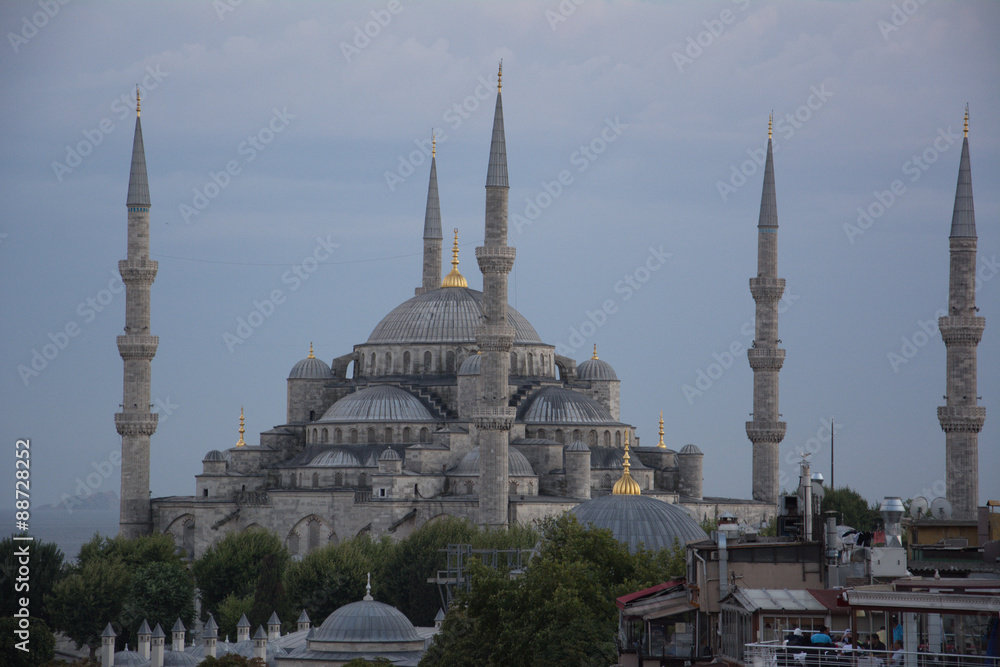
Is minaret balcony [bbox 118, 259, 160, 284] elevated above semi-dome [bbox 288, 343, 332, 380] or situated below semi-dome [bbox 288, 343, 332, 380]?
above

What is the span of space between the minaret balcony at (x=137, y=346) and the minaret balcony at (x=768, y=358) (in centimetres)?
2139

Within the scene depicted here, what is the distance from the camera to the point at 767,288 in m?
63.7

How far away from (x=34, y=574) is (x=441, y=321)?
20342mm

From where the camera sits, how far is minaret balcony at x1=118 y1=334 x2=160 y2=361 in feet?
207

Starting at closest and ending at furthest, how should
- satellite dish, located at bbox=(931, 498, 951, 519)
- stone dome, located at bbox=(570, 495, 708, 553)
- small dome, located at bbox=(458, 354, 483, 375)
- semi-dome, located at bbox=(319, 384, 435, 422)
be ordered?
satellite dish, located at bbox=(931, 498, 951, 519) → stone dome, located at bbox=(570, 495, 708, 553) → small dome, located at bbox=(458, 354, 483, 375) → semi-dome, located at bbox=(319, 384, 435, 422)

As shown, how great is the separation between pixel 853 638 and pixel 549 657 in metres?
12.0

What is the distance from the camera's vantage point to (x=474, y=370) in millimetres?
65312

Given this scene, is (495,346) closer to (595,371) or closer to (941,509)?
(595,371)

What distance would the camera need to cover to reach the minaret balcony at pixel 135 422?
62.9 metres

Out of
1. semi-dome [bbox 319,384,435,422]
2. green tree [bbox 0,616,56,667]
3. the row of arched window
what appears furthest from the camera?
semi-dome [bbox 319,384,435,422]

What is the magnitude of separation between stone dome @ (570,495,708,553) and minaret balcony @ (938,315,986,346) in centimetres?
1391

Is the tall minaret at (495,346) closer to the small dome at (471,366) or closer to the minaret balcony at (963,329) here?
the small dome at (471,366)

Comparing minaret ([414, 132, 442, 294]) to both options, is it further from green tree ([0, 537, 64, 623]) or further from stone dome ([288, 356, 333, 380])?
green tree ([0, 537, 64, 623])

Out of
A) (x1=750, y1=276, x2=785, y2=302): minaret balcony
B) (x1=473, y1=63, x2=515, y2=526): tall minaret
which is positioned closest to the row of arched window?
(x1=473, y1=63, x2=515, y2=526): tall minaret
